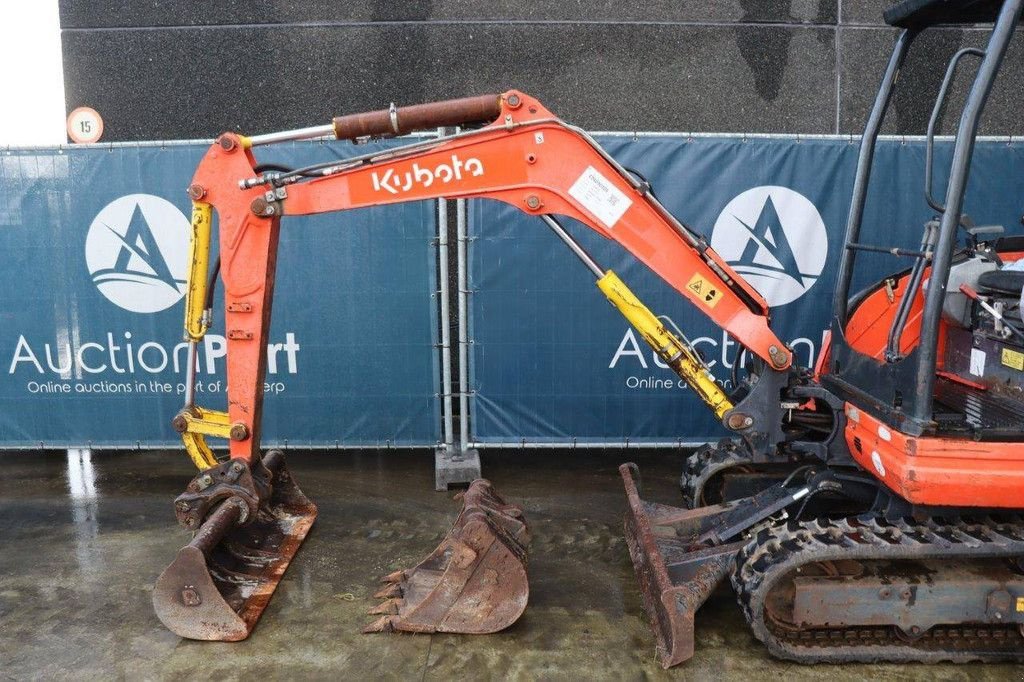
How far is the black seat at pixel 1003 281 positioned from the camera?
148 inches

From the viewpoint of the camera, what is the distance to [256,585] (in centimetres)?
440

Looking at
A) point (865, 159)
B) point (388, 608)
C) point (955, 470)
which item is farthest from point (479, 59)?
point (955, 470)

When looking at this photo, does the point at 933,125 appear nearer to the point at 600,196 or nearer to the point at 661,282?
the point at 600,196

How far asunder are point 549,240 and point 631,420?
1596mm

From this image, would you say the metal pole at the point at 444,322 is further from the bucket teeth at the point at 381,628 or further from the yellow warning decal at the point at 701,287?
the bucket teeth at the point at 381,628

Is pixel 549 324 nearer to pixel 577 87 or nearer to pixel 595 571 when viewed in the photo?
pixel 595 571

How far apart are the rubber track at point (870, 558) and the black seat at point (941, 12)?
262 centimetres

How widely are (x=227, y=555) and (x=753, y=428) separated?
121 inches

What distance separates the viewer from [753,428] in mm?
4535

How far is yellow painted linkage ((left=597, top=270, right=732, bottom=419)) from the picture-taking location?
14.7ft

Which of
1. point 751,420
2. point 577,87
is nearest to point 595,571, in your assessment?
point 751,420

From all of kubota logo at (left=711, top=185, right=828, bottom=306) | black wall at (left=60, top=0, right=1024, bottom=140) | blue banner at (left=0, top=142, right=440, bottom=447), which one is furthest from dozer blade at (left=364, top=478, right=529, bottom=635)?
black wall at (left=60, top=0, right=1024, bottom=140)

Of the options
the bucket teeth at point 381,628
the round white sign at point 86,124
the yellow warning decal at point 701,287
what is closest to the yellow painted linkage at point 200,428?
the bucket teeth at point 381,628

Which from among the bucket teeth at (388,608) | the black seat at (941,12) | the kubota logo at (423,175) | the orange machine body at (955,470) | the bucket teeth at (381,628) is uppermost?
the black seat at (941,12)
